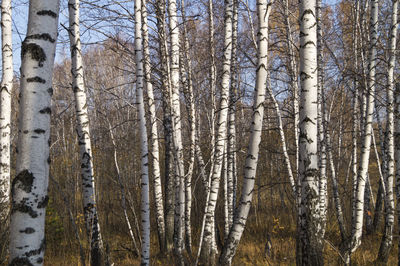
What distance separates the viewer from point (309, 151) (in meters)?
3.52

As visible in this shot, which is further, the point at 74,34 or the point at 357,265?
the point at 357,265

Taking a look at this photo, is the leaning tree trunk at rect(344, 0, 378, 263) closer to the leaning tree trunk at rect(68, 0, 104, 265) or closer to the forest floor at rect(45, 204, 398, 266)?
the forest floor at rect(45, 204, 398, 266)

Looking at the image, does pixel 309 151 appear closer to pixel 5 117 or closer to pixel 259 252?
pixel 259 252

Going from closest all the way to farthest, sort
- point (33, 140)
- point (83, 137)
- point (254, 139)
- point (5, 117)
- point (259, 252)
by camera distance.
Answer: point (33, 140)
point (254, 139)
point (83, 137)
point (5, 117)
point (259, 252)

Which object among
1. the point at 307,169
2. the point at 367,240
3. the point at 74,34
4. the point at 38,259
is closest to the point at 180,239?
the point at 307,169

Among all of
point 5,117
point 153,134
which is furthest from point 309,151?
point 5,117

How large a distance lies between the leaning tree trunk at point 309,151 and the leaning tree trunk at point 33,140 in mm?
2534

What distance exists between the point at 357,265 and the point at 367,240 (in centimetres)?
273

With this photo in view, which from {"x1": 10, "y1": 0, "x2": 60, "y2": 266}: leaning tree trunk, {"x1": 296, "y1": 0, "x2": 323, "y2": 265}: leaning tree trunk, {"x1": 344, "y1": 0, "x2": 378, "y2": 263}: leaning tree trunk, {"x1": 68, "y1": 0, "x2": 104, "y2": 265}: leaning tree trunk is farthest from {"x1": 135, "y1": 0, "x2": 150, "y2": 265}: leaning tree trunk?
{"x1": 344, "y1": 0, "x2": 378, "y2": 263}: leaning tree trunk

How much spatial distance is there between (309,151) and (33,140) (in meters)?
2.65

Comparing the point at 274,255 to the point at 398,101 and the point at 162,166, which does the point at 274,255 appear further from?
the point at 162,166

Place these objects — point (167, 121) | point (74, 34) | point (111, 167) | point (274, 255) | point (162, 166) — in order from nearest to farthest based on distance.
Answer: point (74, 34), point (274, 255), point (167, 121), point (162, 166), point (111, 167)

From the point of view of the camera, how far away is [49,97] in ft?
7.29

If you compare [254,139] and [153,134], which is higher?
[153,134]
